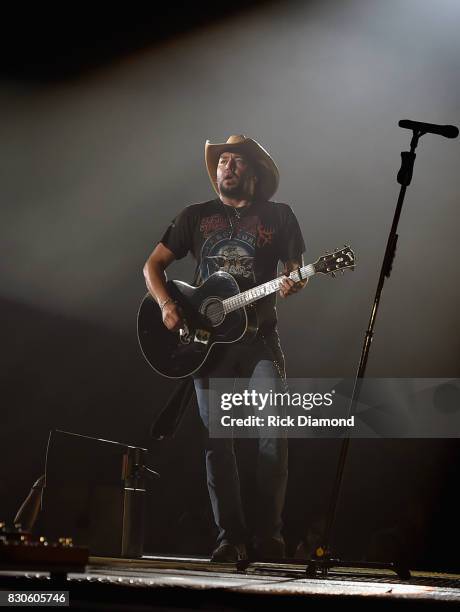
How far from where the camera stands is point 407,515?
379 centimetres

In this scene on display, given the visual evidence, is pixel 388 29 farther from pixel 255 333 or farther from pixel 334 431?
pixel 334 431

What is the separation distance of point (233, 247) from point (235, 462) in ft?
3.42

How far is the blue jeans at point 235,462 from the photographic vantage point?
3.33m

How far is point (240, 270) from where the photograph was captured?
3.51 m

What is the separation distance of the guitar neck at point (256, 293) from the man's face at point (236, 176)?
1.83ft

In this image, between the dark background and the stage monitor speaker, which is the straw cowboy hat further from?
the stage monitor speaker

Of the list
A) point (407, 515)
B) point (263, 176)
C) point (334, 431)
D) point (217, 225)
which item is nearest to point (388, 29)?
point (263, 176)

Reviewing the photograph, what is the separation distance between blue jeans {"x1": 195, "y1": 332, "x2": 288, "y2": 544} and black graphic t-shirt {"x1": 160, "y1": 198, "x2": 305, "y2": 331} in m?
0.17

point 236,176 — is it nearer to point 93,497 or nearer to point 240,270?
point 240,270

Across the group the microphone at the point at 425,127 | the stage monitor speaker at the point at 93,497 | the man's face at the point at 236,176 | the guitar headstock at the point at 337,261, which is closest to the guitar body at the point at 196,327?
the guitar headstock at the point at 337,261

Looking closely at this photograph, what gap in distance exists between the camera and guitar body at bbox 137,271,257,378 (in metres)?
3.43

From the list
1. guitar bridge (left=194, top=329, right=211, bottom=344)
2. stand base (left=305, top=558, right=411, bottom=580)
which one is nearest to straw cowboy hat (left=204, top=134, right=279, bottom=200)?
guitar bridge (left=194, top=329, right=211, bottom=344)

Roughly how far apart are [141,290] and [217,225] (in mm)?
602

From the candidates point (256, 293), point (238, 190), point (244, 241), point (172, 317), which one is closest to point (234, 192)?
point (238, 190)
